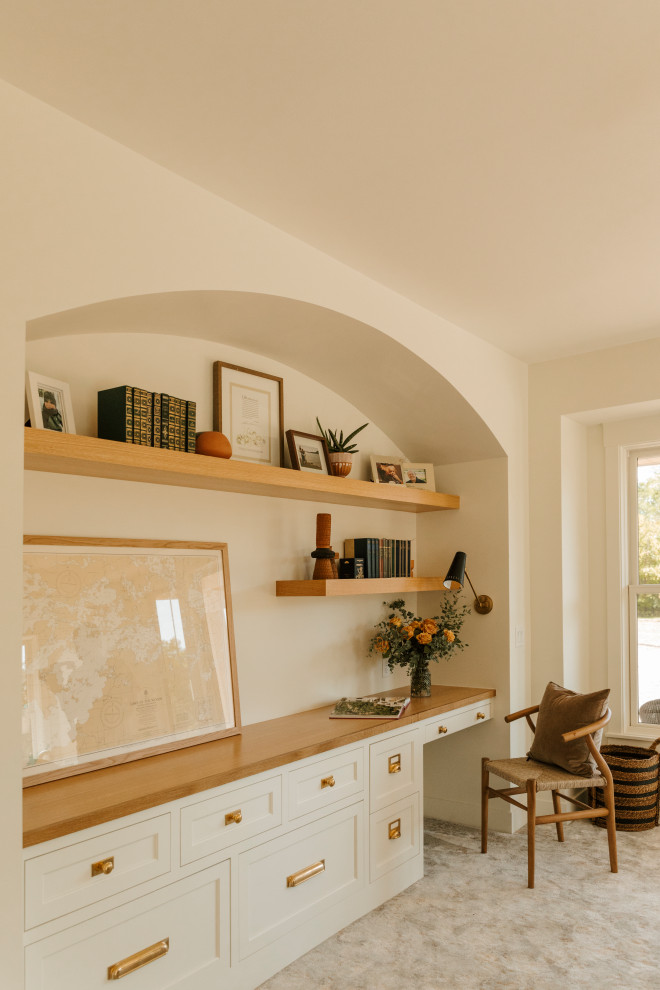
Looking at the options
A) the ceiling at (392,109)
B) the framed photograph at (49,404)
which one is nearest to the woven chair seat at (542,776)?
the ceiling at (392,109)

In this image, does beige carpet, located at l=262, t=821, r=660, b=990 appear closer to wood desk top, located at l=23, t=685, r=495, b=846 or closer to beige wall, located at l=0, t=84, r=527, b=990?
wood desk top, located at l=23, t=685, r=495, b=846

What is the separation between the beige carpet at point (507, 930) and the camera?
2.58 m

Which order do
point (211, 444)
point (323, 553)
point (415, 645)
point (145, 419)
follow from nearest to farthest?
point (145, 419) < point (211, 444) < point (323, 553) < point (415, 645)

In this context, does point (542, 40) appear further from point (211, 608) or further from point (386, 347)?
point (211, 608)

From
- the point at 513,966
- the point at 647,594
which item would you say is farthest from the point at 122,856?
the point at 647,594

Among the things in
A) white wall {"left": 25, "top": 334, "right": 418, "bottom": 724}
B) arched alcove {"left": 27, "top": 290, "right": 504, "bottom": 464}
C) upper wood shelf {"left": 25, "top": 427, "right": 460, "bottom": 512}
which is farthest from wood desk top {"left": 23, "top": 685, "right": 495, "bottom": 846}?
arched alcove {"left": 27, "top": 290, "right": 504, "bottom": 464}

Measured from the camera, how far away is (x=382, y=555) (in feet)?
12.6

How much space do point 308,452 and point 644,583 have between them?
239 centimetres

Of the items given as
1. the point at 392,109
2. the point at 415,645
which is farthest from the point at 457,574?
the point at 392,109

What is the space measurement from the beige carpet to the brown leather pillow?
486 mm

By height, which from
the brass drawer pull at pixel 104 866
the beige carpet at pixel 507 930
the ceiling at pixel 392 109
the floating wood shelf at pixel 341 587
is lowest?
the beige carpet at pixel 507 930

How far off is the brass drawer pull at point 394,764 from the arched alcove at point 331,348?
1781 mm

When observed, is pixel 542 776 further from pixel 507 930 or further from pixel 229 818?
pixel 229 818

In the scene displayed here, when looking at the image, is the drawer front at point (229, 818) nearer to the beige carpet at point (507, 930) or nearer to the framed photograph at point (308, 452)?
the beige carpet at point (507, 930)
